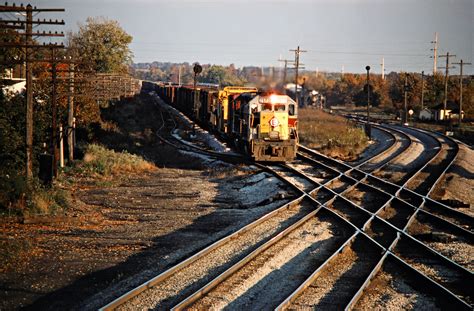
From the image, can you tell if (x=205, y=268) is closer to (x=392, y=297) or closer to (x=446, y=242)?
(x=392, y=297)

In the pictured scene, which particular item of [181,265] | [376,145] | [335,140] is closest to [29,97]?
[181,265]

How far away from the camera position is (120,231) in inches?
591

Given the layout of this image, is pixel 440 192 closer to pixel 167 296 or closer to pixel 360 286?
pixel 360 286

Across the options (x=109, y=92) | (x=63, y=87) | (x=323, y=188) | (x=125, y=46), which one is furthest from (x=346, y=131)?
(x=125, y=46)

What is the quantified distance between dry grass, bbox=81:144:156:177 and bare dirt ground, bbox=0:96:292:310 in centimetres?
94

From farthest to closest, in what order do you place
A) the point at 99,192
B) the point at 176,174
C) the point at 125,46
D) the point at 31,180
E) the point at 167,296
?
the point at 125,46 → the point at 176,174 → the point at 99,192 → the point at 31,180 → the point at 167,296

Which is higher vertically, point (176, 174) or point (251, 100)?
point (251, 100)

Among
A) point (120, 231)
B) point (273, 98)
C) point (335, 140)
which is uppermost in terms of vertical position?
point (273, 98)

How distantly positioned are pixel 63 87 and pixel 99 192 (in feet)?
48.1

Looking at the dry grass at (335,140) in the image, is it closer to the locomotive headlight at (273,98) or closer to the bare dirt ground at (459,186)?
the bare dirt ground at (459,186)

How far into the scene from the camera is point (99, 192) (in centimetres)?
2098

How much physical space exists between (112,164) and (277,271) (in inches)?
642

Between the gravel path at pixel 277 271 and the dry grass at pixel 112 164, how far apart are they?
1228 cm

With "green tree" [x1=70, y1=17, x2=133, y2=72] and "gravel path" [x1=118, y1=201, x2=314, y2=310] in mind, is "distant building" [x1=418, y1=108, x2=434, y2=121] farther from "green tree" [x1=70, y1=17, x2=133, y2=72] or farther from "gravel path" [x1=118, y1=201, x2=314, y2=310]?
"gravel path" [x1=118, y1=201, x2=314, y2=310]
